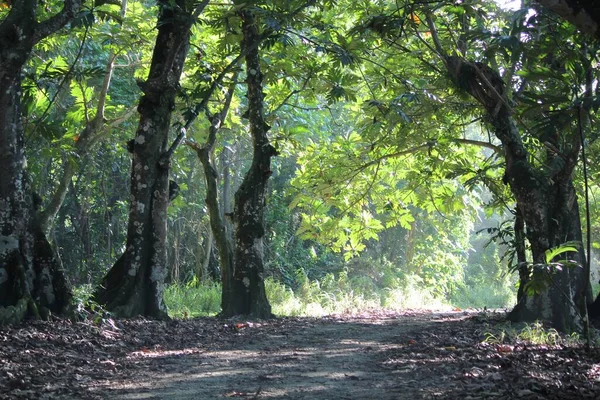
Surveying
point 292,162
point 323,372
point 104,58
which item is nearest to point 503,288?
point 292,162

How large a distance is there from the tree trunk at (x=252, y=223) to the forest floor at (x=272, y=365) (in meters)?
2.18

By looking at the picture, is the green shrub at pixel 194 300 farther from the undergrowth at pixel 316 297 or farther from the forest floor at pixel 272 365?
the forest floor at pixel 272 365

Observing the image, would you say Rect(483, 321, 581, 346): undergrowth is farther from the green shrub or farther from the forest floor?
the green shrub

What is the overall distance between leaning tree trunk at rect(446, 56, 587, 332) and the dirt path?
2.22 metres

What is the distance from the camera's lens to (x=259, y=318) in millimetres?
12586

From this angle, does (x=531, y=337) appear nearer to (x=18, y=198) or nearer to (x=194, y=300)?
(x=18, y=198)

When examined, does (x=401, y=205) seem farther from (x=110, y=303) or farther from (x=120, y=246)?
(x=120, y=246)

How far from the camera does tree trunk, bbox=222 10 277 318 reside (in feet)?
41.7

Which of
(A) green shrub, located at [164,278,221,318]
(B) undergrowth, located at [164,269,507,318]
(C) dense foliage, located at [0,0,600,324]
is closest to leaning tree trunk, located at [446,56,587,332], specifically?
(C) dense foliage, located at [0,0,600,324]

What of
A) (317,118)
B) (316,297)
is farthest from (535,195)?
(317,118)

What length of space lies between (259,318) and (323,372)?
5.71 m

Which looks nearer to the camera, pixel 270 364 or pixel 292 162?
pixel 270 364

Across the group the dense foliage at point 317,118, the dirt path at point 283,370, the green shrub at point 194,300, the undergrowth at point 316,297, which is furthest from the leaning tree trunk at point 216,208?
the green shrub at point 194,300

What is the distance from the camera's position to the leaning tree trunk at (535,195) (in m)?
10.9
